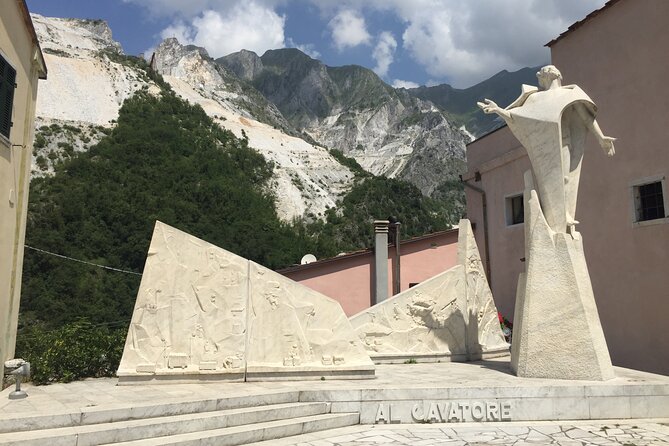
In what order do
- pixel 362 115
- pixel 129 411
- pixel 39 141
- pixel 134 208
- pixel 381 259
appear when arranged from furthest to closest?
1. pixel 362 115
2. pixel 39 141
3. pixel 134 208
4. pixel 381 259
5. pixel 129 411

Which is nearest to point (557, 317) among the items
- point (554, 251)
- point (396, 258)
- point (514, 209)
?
point (554, 251)

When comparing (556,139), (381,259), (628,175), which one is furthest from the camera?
(381,259)

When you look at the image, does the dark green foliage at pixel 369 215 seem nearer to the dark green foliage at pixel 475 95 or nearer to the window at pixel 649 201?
the window at pixel 649 201

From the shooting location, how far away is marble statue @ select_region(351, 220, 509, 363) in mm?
9672

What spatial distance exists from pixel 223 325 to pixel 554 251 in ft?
16.6

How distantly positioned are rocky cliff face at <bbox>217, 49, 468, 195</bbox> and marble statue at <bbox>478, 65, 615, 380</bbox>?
78.5 metres

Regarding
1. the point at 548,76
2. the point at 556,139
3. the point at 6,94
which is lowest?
the point at 556,139

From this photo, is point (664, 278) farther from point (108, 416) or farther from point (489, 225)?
point (108, 416)

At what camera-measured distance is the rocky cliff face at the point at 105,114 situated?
170ft

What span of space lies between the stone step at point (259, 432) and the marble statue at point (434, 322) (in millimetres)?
3187

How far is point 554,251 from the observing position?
7668 millimetres

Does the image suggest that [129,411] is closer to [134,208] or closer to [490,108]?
[490,108]

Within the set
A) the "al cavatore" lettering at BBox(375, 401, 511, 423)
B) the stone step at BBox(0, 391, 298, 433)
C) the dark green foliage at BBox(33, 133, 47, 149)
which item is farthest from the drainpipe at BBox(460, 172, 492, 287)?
the dark green foliage at BBox(33, 133, 47, 149)

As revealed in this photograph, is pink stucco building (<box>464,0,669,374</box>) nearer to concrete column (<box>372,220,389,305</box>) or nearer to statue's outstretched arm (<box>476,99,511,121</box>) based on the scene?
statue's outstretched arm (<box>476,99,511,121</box>)
